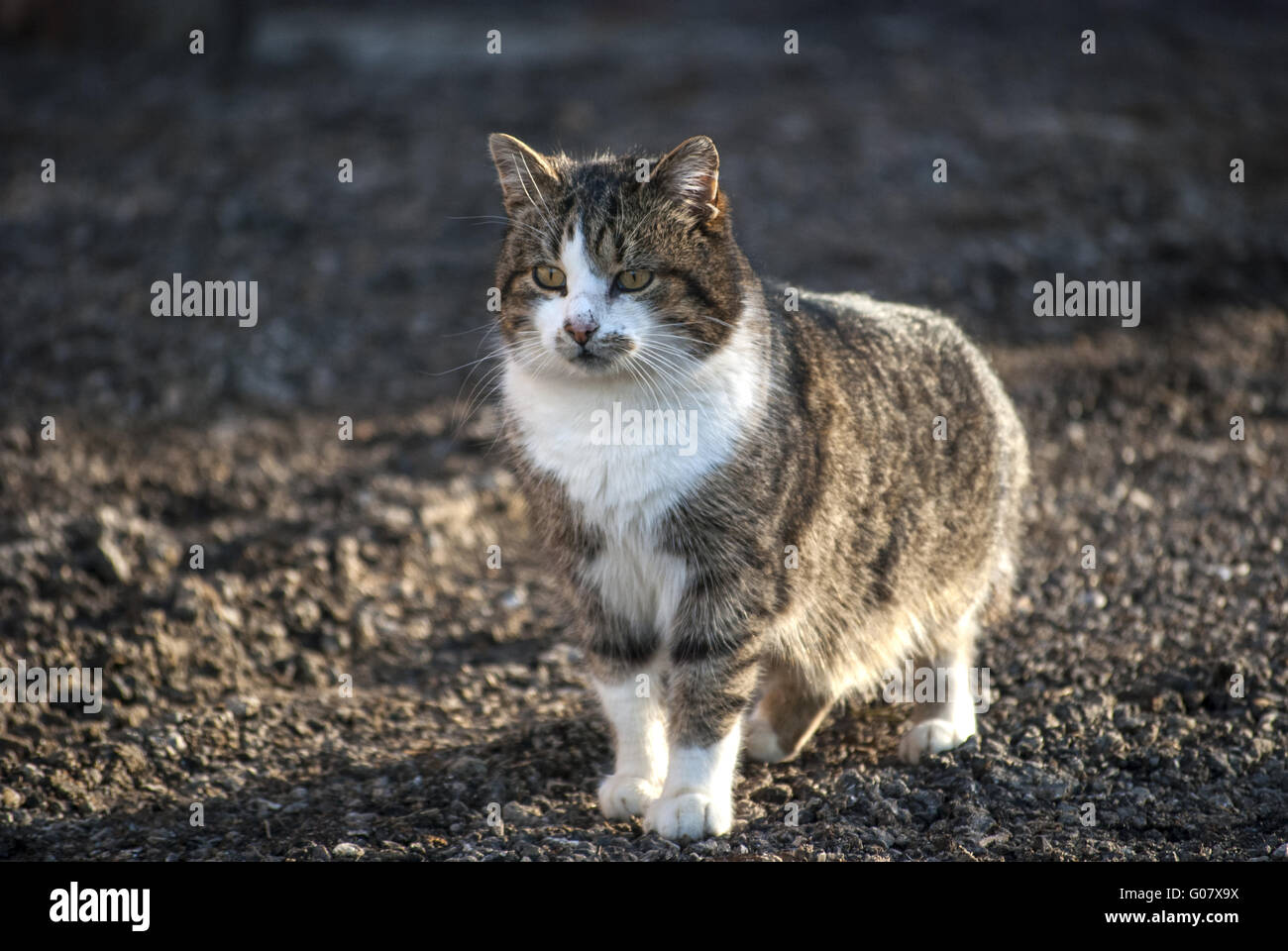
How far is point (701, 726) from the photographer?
371cm

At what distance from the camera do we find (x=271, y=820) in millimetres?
3980

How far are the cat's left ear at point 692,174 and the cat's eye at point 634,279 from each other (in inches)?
9.9

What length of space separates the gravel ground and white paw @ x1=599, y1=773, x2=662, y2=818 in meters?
0.06

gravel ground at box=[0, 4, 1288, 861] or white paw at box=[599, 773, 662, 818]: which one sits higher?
gravel ground at box=[0, 4, 1288, 861]

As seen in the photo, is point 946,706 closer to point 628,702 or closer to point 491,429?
point 628,702

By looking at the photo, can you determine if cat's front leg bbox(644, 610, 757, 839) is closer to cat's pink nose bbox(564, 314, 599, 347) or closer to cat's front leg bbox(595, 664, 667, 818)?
cat's front leg bbox(595, 664, 667, 818)

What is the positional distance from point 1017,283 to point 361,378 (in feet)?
14.1

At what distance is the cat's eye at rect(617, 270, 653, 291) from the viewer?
11.8 feet

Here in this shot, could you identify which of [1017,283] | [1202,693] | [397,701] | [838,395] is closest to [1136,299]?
[1017,283]

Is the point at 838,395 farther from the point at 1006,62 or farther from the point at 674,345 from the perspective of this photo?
the point at 1006,62
